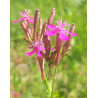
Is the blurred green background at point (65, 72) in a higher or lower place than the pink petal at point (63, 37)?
lower

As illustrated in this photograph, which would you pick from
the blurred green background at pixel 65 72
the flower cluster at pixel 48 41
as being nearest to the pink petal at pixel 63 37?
the flower cluster at pixel 48 41

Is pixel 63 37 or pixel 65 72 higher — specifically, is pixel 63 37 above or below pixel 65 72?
above

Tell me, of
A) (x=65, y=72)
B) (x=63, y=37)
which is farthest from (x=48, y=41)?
(x=65, y=72)

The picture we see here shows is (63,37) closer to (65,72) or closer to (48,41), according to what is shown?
(48,41)

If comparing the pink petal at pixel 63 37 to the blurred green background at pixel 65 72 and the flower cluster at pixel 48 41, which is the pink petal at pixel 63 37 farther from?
the blurred green background at pixel 65 72

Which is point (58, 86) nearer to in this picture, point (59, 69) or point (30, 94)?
point (59, 69)

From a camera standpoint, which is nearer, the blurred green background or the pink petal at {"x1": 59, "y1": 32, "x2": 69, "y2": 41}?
the pink petal at {"x1": 59, "y1": 32, "x2": 69, "y2": 41}

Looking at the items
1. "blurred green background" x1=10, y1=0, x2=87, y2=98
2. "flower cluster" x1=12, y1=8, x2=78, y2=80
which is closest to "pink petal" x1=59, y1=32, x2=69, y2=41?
"flower cluster" x1=12, y1=8, x2=78, y2=80

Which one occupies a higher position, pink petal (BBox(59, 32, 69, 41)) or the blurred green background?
pink petal (BBox(59, 32, 69, 41))

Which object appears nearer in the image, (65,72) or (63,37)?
(63,37)

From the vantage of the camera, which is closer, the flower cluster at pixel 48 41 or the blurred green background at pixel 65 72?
the flower cluster at pixel 48 41

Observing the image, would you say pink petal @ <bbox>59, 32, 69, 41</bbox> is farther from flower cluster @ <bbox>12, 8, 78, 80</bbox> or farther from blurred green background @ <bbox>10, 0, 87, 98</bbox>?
blurred green background @ <bbox>10, 0, 87, 98</bbox>
